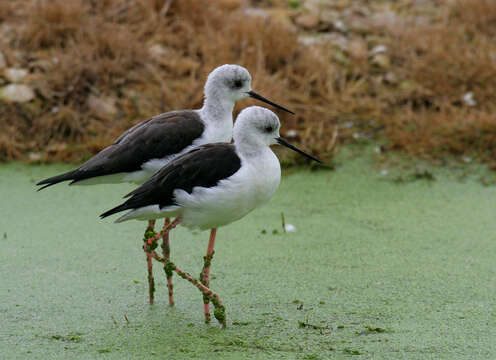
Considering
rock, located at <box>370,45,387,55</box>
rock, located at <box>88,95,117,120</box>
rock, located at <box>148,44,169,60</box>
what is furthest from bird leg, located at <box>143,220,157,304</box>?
rock, located at <box>370,45,387,55</box>

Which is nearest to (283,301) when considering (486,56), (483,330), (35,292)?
(483,330)

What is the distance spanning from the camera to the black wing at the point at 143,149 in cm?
347

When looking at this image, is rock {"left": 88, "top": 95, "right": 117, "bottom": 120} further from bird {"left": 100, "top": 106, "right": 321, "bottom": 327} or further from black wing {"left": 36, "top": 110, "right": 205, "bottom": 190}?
bird {"left": 100, "top": 106, "right": 321, "bottom": 327}

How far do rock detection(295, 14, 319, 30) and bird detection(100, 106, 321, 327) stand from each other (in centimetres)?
445

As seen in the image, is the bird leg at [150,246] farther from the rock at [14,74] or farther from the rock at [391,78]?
the rock at [391,78]

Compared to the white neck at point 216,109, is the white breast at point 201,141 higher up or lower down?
lower down

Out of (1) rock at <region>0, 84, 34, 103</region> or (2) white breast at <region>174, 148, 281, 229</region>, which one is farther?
(1) rock at <region>0, 84, 34, 103</region>

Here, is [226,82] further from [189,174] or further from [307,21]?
[307,21]

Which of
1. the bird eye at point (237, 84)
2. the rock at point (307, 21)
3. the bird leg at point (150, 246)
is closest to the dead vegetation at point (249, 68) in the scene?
the rock at point (307, 21)

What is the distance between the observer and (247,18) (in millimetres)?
6836

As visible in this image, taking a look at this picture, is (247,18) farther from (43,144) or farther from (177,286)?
(177,286)

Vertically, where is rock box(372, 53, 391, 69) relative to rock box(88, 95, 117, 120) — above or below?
above

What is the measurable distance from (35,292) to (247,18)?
4.05m

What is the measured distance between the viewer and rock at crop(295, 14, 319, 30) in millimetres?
7375
